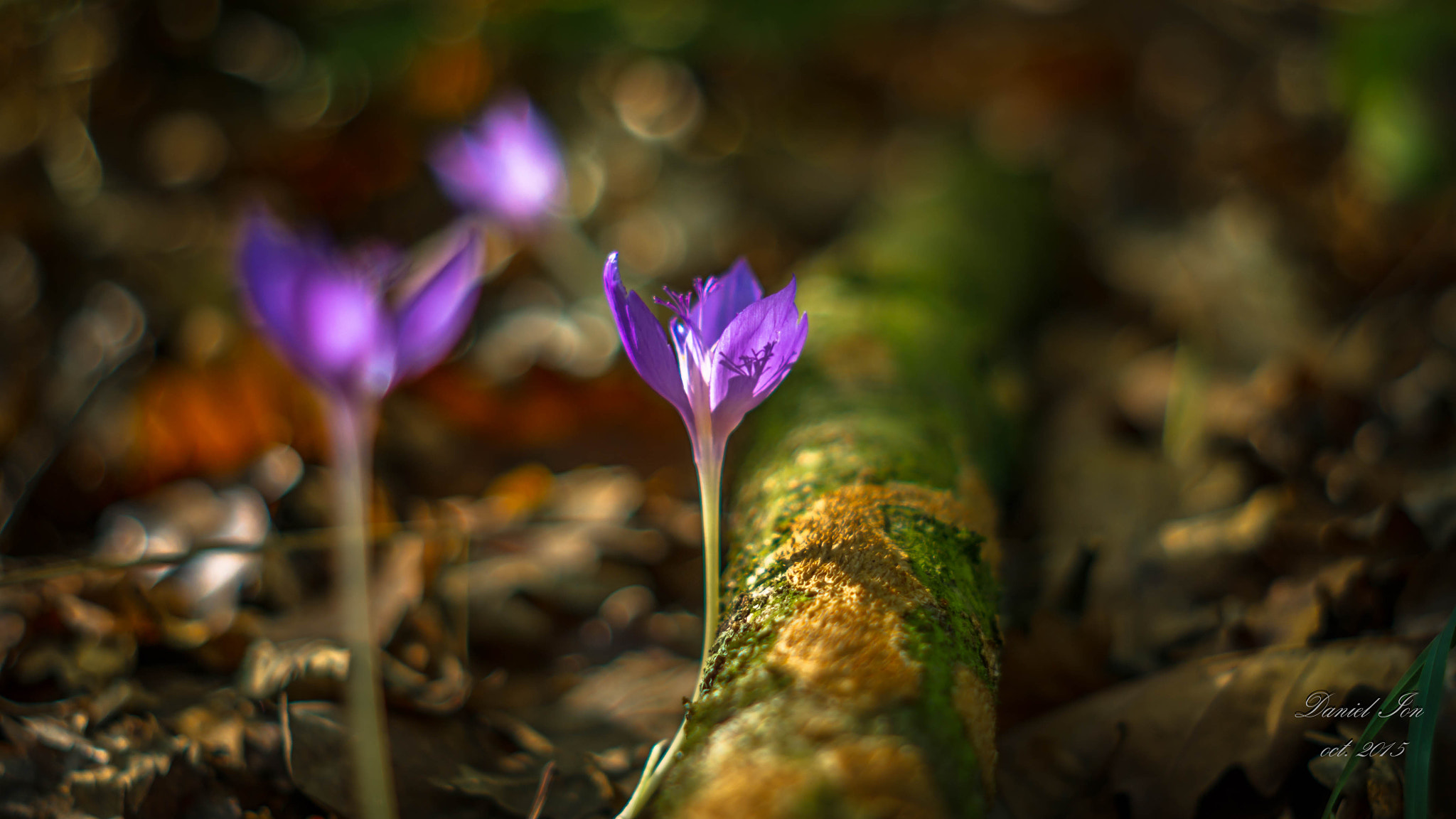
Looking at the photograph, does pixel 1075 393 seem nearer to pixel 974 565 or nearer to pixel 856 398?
pixel 856 398

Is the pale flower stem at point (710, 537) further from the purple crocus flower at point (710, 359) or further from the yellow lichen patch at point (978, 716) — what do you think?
the yellow lichen patch at point (978, 716)

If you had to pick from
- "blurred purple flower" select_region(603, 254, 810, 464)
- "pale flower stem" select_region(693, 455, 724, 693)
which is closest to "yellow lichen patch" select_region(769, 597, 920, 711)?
"pale flower stem" select_region(693, 455, 724, 693)

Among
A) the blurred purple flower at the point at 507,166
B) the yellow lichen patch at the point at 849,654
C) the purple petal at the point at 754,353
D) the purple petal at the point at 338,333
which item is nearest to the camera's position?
the yellow lichen patch at the point at 849,654

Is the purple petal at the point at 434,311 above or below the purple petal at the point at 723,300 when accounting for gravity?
above

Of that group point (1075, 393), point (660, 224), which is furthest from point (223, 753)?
point (660, 224)

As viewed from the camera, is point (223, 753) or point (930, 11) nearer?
point (223, 753)

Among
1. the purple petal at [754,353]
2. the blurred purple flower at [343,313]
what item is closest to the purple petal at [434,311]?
the blurred purple flower at [343,313]

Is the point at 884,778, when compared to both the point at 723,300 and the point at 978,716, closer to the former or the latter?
the point at 978,716

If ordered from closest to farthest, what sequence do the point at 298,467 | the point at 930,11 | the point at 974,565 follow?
the point at 974,565, the point at 298,467, the point at 930,11
